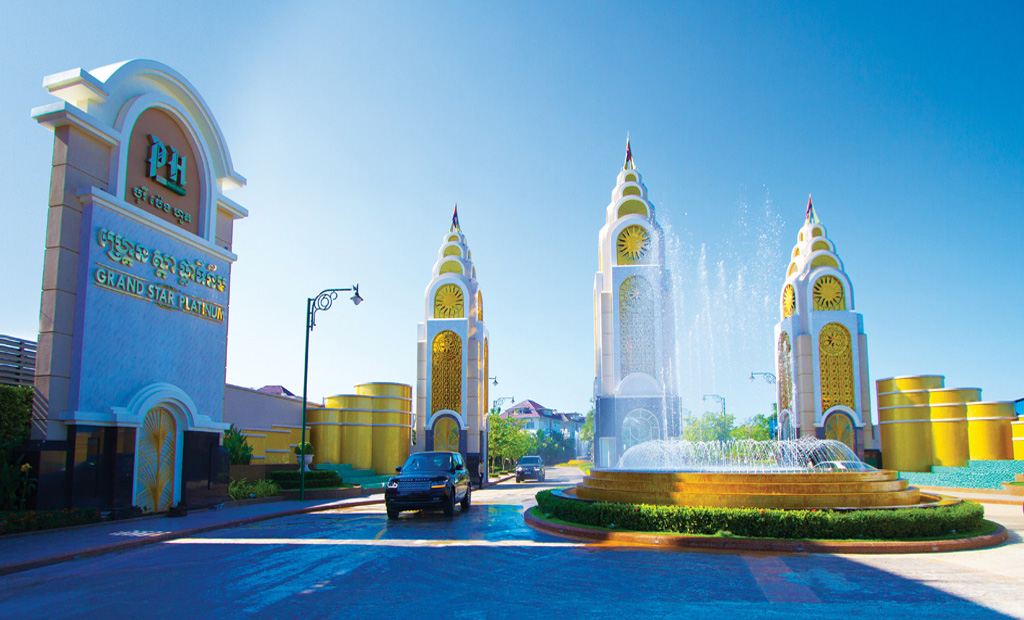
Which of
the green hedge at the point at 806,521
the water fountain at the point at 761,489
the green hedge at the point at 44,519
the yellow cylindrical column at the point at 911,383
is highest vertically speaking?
the yellow cylindrical column at the point at 911,383

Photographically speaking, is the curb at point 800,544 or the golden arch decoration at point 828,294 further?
the golden arch decoration at point 828,294

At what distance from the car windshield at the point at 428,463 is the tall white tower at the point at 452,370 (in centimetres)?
2064

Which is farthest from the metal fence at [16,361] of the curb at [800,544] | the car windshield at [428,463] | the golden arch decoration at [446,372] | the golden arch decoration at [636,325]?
the golden arch decoration at [636,325]

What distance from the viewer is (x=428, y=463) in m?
18.7

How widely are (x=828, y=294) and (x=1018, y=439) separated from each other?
474 inches

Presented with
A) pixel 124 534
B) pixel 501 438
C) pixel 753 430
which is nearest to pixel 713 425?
pixel 753 430

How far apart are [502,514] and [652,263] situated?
24084mm

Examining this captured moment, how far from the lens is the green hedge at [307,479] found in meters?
25.3

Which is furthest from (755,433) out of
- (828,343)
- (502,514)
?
(502,514)

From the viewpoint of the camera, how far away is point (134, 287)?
17984 millimetres

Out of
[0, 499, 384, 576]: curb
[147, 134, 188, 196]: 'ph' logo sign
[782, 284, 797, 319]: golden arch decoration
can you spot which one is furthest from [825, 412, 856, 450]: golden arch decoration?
[147, 134, 188, 196]: 'ph' logo sign

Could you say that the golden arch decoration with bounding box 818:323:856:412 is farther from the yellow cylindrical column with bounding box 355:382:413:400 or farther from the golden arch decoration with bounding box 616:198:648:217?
the yellow cylindrical column with bounding box 355:382:413:400

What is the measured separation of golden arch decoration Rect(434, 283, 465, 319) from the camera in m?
42.2

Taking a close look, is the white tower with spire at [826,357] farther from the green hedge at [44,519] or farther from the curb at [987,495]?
the green hedge at [44,519]
